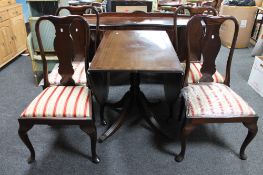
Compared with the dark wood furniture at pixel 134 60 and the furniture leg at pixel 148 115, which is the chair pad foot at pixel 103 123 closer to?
the dark wood furniture at pixel 134 60

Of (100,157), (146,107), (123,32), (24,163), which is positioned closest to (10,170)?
(24,163)

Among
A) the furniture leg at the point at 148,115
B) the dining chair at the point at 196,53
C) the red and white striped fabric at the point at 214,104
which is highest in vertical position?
the dining chair at the point at 196,53

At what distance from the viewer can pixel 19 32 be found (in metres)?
3.48

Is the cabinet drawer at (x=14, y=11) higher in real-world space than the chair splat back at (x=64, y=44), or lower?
higher

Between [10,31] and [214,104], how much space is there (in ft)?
10.2

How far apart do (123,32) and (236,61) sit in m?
2.22

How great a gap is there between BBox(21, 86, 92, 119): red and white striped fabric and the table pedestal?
0.45m

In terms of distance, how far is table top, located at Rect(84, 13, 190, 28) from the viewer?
2.20 meters

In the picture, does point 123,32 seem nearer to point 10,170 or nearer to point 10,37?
point 10,170

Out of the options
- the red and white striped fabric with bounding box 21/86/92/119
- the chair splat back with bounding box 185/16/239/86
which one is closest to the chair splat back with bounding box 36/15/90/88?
the red and white striped fabric with bounding box 21/86/92/119

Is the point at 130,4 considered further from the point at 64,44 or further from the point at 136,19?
the point at 64,44

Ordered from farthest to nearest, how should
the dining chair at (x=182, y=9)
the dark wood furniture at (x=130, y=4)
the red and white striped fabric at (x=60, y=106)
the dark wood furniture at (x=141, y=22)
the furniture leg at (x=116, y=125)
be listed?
the dark wood furniture at (x=130, y=4), the dark wood furniture at (x=141, y=22), the dining chair at (x=182, y=9), the furniture leg at (x=116, y=125), the red and white striped fabric at (x=60, y=106)

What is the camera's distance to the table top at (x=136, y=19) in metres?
2.20

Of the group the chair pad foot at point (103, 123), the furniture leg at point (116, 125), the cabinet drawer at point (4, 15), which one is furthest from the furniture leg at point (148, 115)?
the cabinet drawer at point (4, 15)
